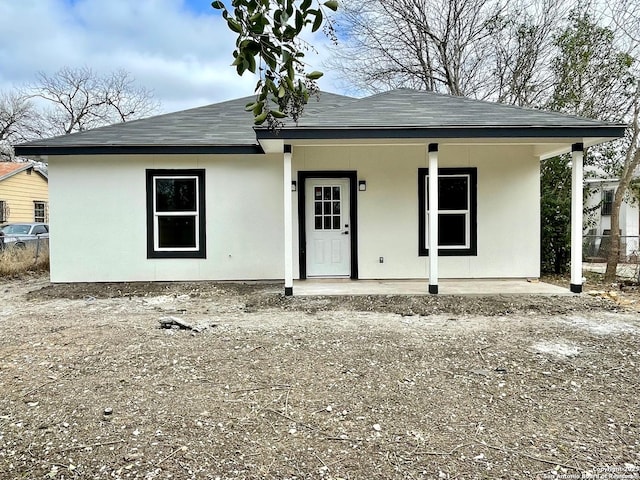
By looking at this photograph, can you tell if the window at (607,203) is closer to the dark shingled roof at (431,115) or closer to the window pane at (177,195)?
the dark shingled roof at (431,115)

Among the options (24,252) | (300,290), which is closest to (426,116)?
(300,290)

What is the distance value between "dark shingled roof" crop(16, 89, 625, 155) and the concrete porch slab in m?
2.34

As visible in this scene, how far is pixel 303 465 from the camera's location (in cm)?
226

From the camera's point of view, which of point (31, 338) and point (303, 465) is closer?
point (303, 465)

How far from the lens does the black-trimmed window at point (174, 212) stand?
8102mm

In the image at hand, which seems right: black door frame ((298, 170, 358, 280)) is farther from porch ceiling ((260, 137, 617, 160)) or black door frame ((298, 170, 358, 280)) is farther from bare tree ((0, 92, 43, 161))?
bare tree ((0, 92, 43, 161))

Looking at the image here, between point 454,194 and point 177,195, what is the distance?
514 centimetres

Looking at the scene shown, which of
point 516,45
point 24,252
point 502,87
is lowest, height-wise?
point 24,252

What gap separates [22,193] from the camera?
21.2 meters

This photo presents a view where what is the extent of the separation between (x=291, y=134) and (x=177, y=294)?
10.6 feet

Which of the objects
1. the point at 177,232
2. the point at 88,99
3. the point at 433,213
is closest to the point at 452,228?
the point at 433,213

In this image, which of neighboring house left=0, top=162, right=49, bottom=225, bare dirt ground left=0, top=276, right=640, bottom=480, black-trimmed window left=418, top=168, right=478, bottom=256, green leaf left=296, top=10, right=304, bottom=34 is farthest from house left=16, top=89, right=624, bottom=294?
neighboring house left=0, top=162, right=49, bottom=225

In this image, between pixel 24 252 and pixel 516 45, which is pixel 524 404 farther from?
pixel 516 45

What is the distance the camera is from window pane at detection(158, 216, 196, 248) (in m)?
8.19
